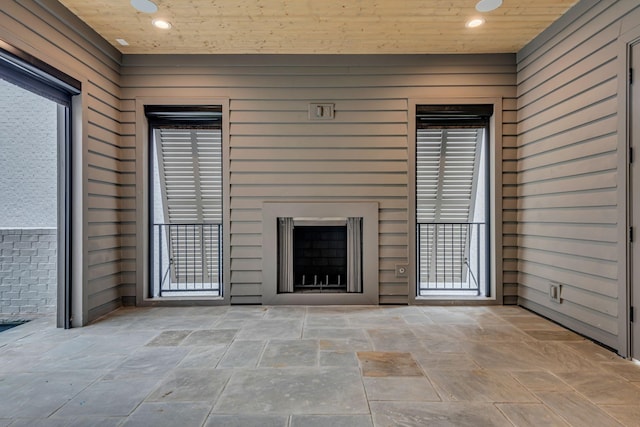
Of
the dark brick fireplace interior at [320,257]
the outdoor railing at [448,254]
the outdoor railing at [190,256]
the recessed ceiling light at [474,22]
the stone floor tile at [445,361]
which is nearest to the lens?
the stone floor tile at [445,361]

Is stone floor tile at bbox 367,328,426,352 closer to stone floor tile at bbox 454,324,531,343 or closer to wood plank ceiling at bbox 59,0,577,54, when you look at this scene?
stone floor tile at bbox 454,324,531,343

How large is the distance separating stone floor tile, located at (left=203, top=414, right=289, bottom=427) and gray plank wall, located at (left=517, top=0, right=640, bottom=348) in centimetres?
250

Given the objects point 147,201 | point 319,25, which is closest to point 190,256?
point 147,201

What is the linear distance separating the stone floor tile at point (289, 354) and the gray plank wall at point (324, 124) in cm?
127

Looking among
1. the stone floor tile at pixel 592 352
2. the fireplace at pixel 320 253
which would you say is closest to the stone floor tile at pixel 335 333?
the fireplace at pixel 320 253

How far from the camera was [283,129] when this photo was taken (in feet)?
12.4

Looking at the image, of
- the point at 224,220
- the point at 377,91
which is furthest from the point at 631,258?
the point at 224,220

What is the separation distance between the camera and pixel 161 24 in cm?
314

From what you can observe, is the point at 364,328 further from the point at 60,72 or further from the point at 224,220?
the point at 60,72

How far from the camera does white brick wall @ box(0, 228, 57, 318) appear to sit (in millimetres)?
3541

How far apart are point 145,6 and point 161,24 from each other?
260 millimetres

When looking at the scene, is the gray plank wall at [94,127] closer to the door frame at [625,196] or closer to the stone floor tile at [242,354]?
the stone floor tile at [242,354]

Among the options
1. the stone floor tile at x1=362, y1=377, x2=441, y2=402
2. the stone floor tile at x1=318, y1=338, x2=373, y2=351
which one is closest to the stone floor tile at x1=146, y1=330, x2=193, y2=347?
the stone floor tile at x1=318, y1=338, x2=373, y2=351

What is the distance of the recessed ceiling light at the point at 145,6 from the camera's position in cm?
283
